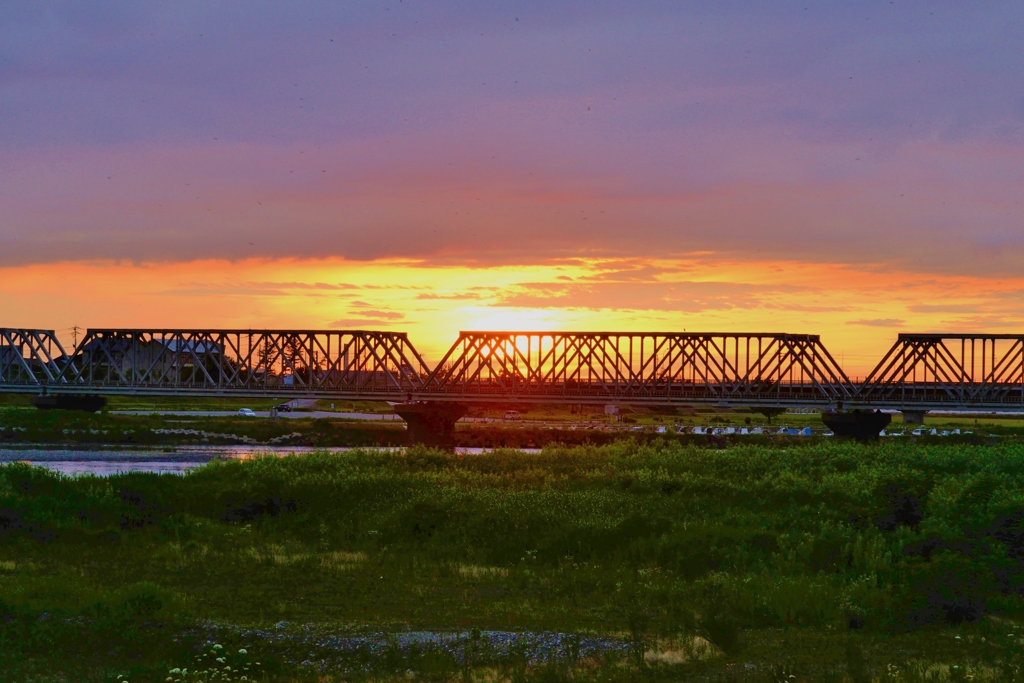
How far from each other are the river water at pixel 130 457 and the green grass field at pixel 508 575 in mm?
22234

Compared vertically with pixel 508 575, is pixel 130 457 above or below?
below

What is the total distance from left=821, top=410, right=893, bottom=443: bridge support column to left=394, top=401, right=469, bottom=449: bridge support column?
4000cm

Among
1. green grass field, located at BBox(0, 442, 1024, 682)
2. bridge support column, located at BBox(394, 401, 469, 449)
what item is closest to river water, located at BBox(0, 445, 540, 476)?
bridge support column, located at BBox(394, 401, 469, 449)

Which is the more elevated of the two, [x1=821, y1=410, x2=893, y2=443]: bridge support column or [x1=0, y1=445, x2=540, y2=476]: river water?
[x1=821, y1=410, x2=893, y2=443]: bridge support column

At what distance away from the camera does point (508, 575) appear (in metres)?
29.5

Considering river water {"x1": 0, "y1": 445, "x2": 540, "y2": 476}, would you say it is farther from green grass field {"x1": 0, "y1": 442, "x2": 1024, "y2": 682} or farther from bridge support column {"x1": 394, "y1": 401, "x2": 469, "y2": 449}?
green grass field {"x1": 0, "y1": 442, "x2": 1024, "y2": 682}

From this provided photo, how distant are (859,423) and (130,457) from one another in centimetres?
6937

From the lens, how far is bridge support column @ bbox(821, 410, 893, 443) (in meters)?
107

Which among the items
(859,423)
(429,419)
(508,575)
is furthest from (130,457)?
(859,423)

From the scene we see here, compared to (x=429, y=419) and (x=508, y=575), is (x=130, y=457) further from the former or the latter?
(x=508, y=575)

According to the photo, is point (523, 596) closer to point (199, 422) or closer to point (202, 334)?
point (199, 422)

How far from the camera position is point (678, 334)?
119062mm

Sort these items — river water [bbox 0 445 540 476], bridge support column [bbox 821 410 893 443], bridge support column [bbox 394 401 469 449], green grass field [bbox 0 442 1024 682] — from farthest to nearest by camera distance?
bridge support column [bbox 394 401 469 449] < bridge support column [bbox 821 410 893 443] < river water [bbox 0 445 540 476] < green grass field [bbox 0 442 1024 682]

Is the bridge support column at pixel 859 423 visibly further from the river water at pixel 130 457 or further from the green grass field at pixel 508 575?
the green grass field at pixel 508 575
